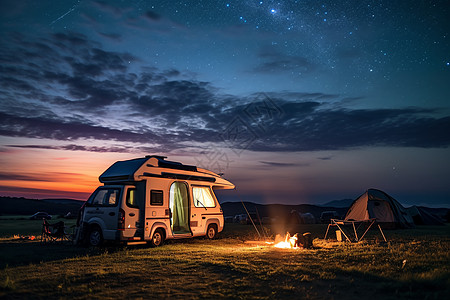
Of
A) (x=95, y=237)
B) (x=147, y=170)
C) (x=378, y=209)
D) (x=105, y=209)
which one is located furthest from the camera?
(x=378, y=209)

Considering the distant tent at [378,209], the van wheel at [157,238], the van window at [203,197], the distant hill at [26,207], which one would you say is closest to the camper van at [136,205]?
the van wheel at [157,238]

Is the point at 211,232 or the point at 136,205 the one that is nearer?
the point at 136,205

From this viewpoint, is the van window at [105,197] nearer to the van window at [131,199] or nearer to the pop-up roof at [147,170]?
the van window at [131,199]

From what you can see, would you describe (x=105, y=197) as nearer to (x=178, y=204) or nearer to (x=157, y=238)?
(x=157, y=238)

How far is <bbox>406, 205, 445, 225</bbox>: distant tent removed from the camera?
25994mm

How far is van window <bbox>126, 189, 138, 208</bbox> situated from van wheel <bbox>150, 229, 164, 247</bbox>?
1.24 meters

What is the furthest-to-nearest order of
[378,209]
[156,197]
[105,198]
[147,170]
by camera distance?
[378,209] < [156,197] < [147,170] < [105,198]

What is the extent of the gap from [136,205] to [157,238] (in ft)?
4.74

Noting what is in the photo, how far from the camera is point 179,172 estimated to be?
1355 centimetres

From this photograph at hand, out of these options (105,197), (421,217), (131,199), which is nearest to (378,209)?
(421,217)

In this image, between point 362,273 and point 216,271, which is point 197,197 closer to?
point 216,271

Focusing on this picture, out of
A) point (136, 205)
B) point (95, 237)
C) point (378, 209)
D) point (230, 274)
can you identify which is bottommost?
point (230, 274)

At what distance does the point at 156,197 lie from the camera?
12.6m

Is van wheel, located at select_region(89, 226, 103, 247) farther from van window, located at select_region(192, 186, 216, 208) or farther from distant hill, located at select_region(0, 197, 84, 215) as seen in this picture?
distant hill, located at select_region(0, 197, 84, 215)
